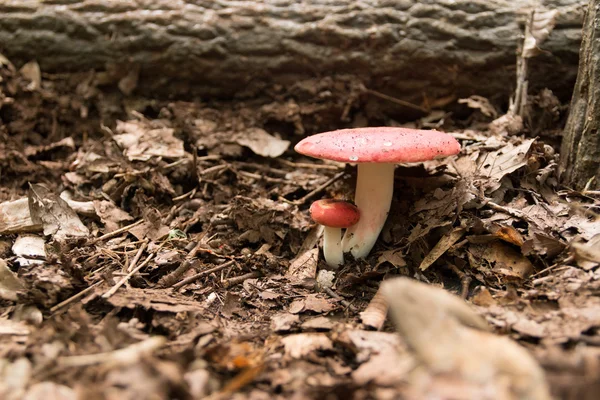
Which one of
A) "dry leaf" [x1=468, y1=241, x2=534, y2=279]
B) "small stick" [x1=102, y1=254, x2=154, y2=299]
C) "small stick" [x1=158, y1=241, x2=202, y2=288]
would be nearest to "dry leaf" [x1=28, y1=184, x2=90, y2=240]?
"small stick" [x1=102, y1=254, x2=154, y2=299]

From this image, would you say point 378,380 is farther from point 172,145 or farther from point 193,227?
point 172,145

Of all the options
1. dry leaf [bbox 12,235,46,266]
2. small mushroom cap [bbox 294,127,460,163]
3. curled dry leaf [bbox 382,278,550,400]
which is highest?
small mushroom cap [bbox 294,127,460,163]

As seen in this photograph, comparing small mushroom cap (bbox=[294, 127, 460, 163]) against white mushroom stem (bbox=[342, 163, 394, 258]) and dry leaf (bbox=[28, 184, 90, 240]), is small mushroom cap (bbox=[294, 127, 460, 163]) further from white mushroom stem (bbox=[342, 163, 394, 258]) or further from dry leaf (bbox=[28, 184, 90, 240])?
dry leaf (bbox=[28, 184, 90, 240])

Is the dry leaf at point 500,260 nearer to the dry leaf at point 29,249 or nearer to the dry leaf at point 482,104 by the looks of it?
the dry leaf at point 482,104

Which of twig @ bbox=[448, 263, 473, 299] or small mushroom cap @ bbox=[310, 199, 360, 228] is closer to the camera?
twig @ bbox=[448, 263, 473, 299]

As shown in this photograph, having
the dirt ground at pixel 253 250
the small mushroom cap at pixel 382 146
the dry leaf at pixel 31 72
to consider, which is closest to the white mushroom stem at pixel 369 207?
the dirt ground at pixel 253 250

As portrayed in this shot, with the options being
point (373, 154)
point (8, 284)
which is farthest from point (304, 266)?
point (8, 284)
